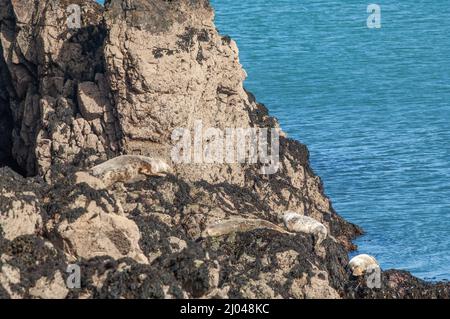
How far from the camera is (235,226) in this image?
38.2 m

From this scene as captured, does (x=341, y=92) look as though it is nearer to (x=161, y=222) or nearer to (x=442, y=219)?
(x=442, y=219)

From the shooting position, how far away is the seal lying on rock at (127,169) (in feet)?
132

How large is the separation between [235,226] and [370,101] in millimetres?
33379

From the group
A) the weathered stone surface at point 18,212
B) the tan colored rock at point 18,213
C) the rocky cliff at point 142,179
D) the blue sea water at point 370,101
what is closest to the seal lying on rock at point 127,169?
the rocky cliff at point 142,179

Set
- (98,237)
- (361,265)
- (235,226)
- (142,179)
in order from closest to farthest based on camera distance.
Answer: (98,237) < (235,226) < (361,265) < (142,179)

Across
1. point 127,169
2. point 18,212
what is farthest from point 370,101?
point 18,212

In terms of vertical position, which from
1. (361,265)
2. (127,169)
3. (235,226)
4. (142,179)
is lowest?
(361,265)

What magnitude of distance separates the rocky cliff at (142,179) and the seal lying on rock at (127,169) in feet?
0.21

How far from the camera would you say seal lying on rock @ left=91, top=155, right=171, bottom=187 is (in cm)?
4028

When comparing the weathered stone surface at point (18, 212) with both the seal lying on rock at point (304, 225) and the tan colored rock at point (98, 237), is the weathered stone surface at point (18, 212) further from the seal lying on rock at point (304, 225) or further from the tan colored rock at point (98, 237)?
the seal lying on rock at point (304, 225)

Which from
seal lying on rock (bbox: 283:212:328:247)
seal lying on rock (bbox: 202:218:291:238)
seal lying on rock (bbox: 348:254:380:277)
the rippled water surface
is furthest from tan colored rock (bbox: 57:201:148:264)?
the rippled water surface

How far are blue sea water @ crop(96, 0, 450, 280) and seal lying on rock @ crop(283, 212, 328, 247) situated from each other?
4.37 m

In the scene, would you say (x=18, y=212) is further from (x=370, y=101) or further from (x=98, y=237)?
(x=370, y=101)

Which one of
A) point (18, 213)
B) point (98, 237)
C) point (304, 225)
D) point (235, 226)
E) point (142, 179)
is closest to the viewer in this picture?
point (18, 213)
